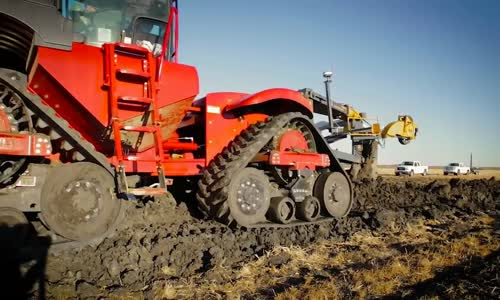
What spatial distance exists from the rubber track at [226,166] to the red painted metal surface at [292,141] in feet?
1.39

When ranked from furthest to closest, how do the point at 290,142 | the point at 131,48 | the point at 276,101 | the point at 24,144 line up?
1. the point at 276,101
2. the point at 290,142
3. the point at 131,48
4. the point at 24,144

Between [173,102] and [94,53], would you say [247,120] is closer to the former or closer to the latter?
[173,102]

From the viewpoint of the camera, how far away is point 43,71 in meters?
4.41

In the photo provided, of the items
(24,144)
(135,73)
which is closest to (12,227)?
(24,144)

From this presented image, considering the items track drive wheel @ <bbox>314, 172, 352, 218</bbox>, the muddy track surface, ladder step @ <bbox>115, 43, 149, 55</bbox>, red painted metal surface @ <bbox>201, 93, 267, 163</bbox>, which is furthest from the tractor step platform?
track drive wheel @ <bbox>314, 172, 352, 218</bbox>

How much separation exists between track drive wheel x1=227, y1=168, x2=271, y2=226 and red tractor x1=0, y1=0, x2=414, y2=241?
17 millimetres

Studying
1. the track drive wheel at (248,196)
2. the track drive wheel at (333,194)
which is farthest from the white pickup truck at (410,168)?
the track drive wheel at (248,196)

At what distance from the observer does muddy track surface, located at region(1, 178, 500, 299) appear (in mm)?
3695

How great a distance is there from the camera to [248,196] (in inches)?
243

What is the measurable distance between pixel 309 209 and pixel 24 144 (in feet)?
15.7

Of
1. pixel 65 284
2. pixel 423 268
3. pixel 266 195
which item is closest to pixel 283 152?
pixel 266 195

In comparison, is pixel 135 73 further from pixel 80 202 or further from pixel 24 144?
pixel 80 202

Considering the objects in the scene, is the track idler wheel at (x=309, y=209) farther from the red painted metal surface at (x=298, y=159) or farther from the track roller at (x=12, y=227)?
the track roller at (x=12, y=227)

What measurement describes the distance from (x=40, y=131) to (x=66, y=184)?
0.67 m
